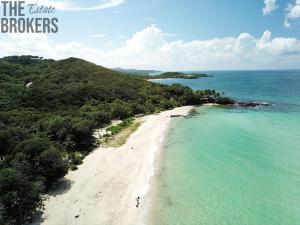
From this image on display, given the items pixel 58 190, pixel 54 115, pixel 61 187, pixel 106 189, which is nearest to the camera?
pixel 58 190

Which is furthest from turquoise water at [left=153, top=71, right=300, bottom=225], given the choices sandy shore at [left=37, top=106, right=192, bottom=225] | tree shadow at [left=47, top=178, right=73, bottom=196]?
tree shadow at [left=47, top=178, right=73, bottom=196]

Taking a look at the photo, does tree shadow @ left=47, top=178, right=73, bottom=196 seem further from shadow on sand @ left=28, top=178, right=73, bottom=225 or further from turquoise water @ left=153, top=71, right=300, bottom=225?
turquoise water @ left=153, top=71, right=300, bottom=225

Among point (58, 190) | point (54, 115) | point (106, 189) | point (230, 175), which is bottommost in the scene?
point (58, 190)

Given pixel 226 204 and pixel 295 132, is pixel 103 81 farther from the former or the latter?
pixel 226 204

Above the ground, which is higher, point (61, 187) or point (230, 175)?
point (230, 175)

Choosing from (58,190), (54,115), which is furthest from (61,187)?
(54,115)

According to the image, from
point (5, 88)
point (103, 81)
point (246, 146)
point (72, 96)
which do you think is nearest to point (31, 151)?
point (246, 146)

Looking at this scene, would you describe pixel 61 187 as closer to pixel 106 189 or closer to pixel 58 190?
pixel 58 190

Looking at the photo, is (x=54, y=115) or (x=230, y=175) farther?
(x=54, y=115)
